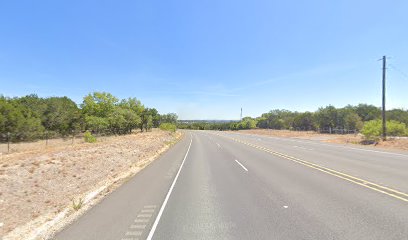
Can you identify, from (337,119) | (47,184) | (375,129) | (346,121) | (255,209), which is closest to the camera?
(255,209)

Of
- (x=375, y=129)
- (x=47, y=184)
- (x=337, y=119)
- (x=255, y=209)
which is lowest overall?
(x=47, y=184)

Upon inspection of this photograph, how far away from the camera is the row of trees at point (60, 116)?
47375 mm

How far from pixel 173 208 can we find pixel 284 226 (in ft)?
10.1

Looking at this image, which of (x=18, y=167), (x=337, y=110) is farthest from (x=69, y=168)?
(x=337, y=110)

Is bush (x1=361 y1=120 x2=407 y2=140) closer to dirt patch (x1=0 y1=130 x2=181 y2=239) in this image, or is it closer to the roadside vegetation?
the roadside vegetation

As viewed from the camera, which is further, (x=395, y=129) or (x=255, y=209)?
(x=395, y=129)

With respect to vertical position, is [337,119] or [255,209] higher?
[337,119]

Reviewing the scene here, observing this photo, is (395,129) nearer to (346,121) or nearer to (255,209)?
(346,121)

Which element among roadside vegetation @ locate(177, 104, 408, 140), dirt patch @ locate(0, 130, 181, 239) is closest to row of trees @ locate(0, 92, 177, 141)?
dirt patch @ locate(0, 130, 181, 239)

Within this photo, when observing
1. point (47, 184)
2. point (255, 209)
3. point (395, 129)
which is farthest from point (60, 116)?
point (255, 209)

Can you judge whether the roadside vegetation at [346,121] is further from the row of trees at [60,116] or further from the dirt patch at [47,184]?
the row of trees at [60,116]

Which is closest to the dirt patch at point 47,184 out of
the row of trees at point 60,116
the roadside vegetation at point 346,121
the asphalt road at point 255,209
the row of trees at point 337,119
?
the asphalt road at point 255,209

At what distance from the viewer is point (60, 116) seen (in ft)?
218

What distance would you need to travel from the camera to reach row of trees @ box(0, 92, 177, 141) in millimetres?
47375
